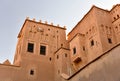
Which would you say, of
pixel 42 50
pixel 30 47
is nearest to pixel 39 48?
pixel 42 50

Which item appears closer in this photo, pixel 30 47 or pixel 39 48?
pixel 30 47

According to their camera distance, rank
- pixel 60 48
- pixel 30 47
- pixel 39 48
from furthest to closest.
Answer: pixel 39 48, pixel 30 47, pixel 60 48

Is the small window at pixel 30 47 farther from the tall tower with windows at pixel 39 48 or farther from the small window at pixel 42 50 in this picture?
the small window at pixel 42 50

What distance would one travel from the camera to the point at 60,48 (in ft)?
70.4

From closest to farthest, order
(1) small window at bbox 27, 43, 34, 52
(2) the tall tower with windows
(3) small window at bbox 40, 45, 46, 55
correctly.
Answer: (2) the tall tower with windows, (1) small window at bbox 27, 43, 34, 52, (3) small window at bbox 40, 45, 46, 55

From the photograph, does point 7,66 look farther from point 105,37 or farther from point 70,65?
point 105,37

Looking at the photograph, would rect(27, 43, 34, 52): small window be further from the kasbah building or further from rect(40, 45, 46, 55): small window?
rect(40, 45, 46, 55): small window

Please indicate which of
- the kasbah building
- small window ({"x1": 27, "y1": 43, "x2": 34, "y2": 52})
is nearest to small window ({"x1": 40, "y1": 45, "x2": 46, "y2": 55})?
the kasbah building

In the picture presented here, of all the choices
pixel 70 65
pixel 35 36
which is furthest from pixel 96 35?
pixel 35 36

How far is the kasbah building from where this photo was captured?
1902 centimetres

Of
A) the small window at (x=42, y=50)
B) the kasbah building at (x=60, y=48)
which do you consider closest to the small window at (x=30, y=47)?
the kasbah building at (x=60, y=48)

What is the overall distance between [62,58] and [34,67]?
3.28 meters

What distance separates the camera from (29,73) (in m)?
Answer: 20.2

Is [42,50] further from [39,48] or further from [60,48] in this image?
[60,48]
